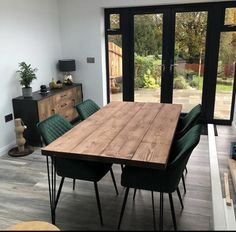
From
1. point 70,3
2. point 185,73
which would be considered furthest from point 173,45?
point 70,3

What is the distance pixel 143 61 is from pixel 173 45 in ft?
2.15

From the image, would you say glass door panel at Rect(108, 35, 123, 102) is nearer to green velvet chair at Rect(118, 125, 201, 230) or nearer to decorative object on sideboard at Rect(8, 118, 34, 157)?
decorative object on sideboard at Rect(8, 118, 34, 157)

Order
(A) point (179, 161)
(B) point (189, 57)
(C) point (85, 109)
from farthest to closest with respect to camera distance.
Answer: (B) point (189, 57) → (C) point (85, 109) → (A) point (179, 161)

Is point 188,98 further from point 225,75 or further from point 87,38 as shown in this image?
point 87,38

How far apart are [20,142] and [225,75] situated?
12.1 feet

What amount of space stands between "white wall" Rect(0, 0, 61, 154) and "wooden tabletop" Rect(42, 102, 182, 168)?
1.77 meters

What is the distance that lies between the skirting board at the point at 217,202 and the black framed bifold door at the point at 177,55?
4.12 ft

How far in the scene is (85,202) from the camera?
2.73 m

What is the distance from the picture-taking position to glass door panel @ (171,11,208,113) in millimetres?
4816

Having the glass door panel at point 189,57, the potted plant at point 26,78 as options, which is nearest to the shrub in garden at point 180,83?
the glass door panel at point 189,57

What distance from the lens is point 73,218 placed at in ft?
8.05

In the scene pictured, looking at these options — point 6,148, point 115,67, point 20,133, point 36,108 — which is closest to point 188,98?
point 115,67

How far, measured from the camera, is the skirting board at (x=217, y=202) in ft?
6.10

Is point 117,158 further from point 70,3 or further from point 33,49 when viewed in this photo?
point 70,3
